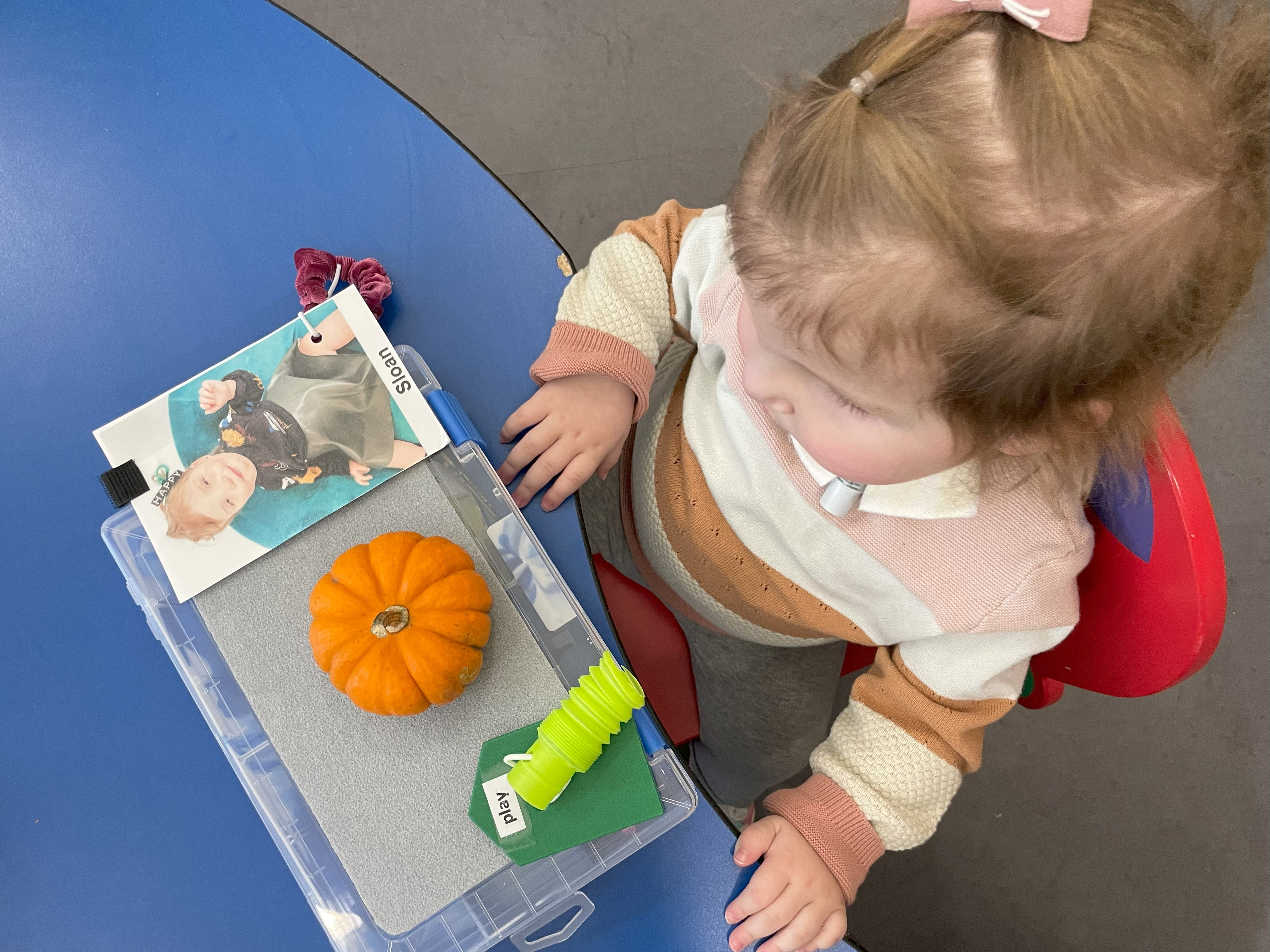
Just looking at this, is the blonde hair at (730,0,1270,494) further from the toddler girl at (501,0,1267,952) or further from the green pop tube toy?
the green pop tube toy

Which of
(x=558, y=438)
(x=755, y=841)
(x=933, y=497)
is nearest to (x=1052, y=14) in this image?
(x=933, y=497)

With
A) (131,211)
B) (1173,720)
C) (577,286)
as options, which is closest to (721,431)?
(577,286)

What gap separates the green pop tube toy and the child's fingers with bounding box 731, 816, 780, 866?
140mm

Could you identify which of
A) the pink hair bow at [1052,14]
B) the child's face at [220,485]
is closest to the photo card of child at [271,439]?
the child's face at [220,485]

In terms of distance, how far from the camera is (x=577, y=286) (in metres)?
0.68

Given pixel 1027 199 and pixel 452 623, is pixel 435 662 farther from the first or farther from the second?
pixel 1027 199

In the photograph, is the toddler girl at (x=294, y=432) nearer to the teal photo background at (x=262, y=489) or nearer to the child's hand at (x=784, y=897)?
the teal photo background at (x=262, y=489)

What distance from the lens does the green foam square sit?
1.73 ft

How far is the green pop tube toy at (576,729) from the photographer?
515 mm

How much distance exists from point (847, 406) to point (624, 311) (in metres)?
0.27

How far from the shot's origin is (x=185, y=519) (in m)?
0.57

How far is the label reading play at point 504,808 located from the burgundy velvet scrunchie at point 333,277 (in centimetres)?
35

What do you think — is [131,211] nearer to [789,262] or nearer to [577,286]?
[577,286]

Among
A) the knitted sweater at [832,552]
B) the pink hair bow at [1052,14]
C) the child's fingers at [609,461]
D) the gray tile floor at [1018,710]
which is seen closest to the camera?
the pink hair bow at [1052,14]
